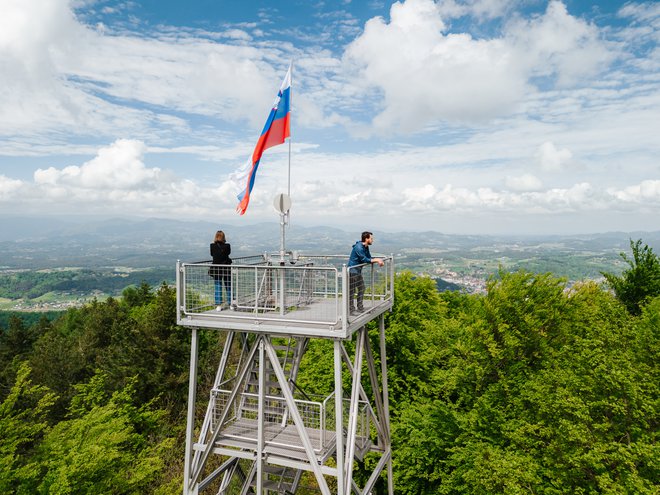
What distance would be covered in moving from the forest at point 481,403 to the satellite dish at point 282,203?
33.5ft

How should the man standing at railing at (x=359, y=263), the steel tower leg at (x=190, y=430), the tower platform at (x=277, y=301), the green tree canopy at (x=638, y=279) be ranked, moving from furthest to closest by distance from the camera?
1. the green tree canopy at (x=638, y=279)
2. the steel tower leg at (x=190, y=430)
3. the man standing at railing at (x=359, y=263)
4. the tower platform at (x=277, y=301)

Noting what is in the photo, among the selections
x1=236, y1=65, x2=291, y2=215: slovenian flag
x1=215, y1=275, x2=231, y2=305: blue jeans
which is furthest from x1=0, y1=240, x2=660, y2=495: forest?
x1=236, y1=65, x2=291, y2=215: slovenian flag

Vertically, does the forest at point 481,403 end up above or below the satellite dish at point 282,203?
below

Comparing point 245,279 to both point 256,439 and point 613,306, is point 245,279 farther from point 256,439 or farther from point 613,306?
point 613,306

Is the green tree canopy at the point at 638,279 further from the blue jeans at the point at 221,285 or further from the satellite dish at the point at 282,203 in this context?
the blue jeans at the point at 221,285

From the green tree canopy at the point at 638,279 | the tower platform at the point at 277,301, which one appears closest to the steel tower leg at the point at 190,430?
the tower platform at the point at 277,301

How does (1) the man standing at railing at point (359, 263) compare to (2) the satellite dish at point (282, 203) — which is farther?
(2) the satellite dish at point (282, 203)

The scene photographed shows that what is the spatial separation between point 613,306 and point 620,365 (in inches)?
248

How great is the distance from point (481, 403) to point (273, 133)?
43.3 feet

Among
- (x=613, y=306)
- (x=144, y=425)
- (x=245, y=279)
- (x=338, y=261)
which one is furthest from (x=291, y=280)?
(x=144, y=425)

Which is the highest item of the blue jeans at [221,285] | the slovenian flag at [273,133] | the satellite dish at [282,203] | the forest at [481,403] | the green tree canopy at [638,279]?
the slovenian flag at [273,133]

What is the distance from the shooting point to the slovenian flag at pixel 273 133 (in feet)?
37.7

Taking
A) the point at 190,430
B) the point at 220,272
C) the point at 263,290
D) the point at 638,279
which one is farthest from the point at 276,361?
the point at 638,279

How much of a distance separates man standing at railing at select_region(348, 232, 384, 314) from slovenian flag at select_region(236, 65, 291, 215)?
3.35m
